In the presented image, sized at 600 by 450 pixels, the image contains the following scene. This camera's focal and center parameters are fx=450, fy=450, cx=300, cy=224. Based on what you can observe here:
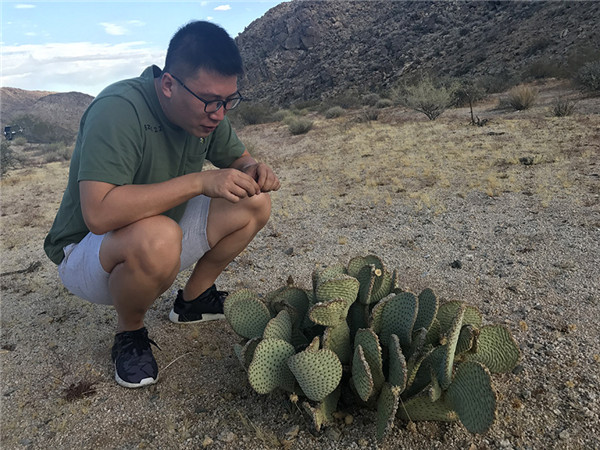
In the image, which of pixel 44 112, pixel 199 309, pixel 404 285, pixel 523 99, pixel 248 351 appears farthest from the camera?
pixel 44 112

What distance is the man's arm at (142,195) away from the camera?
188 cm

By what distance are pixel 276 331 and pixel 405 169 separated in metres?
4.96

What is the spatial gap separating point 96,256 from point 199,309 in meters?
0.78

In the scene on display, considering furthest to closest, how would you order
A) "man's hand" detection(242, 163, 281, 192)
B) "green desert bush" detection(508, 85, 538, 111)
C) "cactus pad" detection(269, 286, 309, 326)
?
"green desert bush" detection(508, 85, 538, 111)
"man's hand" detection(242, 163, 281, 192)
"cactus pad" detection(269, 286, 309, 326)

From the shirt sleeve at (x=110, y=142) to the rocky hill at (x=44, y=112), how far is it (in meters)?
22.4

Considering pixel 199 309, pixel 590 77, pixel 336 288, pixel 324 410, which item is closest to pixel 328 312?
pixel 336 288

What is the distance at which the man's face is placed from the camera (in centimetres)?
205

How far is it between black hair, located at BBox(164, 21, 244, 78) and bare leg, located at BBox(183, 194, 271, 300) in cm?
70

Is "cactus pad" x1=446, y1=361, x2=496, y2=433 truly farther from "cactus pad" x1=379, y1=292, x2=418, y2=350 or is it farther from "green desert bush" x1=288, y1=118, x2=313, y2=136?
"green desert bush" x1=288, y1=118, x2=313, y2=136

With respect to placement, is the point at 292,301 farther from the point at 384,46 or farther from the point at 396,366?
the point at 384,46

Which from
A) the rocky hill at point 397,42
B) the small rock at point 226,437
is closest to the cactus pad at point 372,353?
the small rock at point 226,437

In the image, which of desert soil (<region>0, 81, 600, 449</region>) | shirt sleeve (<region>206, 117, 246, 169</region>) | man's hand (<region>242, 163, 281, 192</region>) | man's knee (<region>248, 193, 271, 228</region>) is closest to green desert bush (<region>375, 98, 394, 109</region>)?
desert soil (<region>0, 81, 600, 449</region>)

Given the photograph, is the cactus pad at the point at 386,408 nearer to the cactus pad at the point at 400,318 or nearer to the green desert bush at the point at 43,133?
the cactus pad at the point at 400,318

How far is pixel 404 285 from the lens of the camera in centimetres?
305
